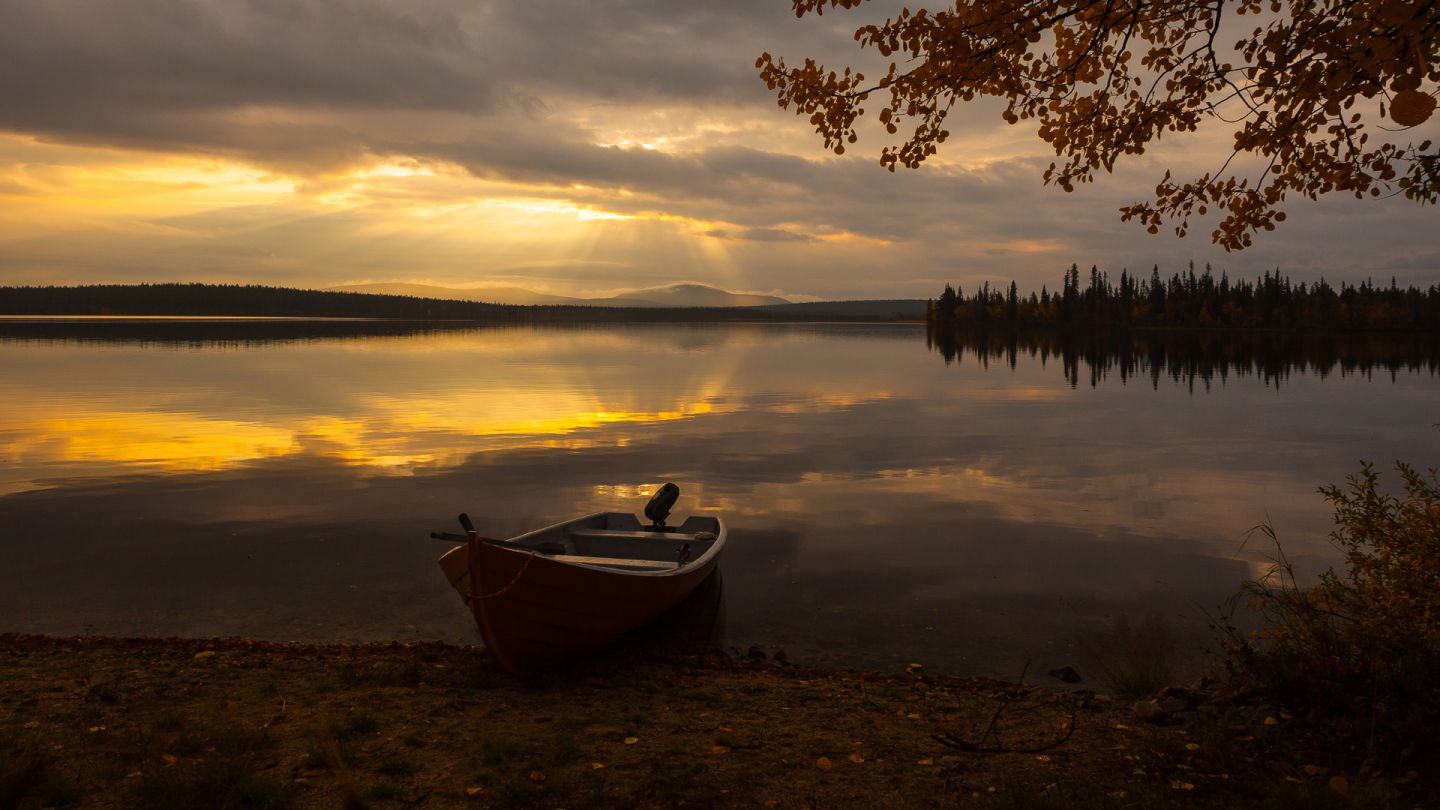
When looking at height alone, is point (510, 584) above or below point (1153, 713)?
above

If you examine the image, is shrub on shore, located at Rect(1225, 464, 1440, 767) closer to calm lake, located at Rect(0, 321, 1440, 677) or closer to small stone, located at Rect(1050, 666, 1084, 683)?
small stone, located at Rect(1050, 666, 1084, 683)

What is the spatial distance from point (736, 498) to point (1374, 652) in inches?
566

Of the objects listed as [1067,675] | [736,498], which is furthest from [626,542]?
[1067,675]

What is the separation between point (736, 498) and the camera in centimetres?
2138

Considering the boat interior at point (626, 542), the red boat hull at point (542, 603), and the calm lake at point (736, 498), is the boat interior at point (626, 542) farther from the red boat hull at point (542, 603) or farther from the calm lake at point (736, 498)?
the red boat hull at point (542, 603)

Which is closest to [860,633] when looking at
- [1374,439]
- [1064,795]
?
[1064,795]

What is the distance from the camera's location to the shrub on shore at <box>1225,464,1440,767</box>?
735 centimetres

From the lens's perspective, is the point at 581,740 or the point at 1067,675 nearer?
the point at 581,740

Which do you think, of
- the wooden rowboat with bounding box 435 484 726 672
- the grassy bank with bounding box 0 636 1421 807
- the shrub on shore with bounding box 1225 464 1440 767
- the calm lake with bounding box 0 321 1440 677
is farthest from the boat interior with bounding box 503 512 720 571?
the shrub on shore with bounding box 1225 464 1440 767

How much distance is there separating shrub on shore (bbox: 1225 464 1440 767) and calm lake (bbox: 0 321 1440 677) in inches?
126

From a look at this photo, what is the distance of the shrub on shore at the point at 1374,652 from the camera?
289 inches

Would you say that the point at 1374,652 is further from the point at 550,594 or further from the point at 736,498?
the point at 736,498

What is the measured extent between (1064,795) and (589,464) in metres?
20.1

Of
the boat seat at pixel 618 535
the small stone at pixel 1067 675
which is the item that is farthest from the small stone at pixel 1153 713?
the boat seat at pixel 618 535
